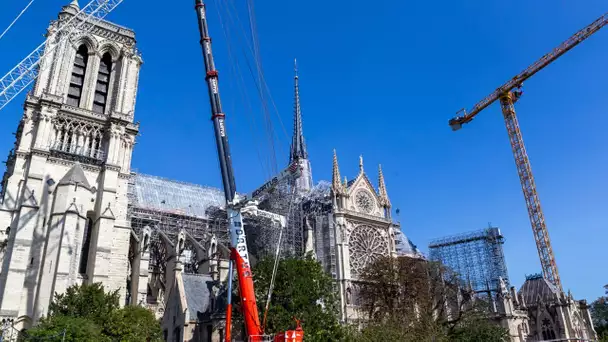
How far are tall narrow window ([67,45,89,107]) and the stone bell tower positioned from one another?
0.08 metres

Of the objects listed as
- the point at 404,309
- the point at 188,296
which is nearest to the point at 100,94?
the point at 188,296

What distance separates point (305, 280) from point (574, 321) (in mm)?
40239

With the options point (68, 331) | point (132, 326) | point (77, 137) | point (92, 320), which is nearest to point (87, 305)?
point (92, 320)

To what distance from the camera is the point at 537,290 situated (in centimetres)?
6106

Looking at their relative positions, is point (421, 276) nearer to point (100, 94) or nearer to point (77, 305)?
point (77, 305)

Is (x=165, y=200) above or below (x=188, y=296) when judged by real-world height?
above

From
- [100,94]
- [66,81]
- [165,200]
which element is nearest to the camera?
[66,81]

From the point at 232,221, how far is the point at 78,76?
2718 centimetres

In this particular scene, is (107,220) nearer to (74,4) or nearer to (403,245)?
(74,4)

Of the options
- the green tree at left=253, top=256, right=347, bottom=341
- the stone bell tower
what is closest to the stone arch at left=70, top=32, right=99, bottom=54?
the stone bell tower

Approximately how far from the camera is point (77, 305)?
26844 mm

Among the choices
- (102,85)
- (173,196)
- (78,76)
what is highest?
(78,76)

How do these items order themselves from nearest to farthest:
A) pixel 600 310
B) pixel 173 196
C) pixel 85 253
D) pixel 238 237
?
1. pixel 238 237
2. pixel 85 253
3. pixel 173 196
4. pixel 600 310

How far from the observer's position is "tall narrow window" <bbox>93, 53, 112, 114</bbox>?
4234 centimetres
